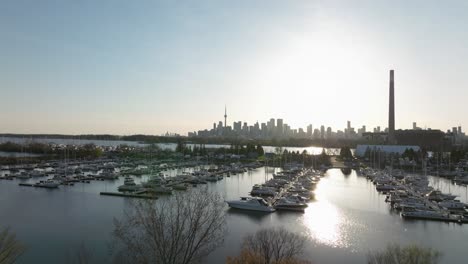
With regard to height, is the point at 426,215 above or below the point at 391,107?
below

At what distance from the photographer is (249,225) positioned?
11.5m

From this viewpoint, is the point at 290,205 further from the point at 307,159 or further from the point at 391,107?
the point at 391,107

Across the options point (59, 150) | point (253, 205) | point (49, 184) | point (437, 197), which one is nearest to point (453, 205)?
point (437, 197)

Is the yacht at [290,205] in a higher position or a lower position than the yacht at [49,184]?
lower

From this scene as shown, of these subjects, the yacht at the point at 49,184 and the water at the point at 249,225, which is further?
the yacht at the point at 49,184

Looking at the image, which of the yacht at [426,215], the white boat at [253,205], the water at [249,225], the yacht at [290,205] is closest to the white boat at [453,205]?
the yacht at [426,215]

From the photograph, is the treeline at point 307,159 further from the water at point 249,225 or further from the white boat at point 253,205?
the white boat at point 253,205

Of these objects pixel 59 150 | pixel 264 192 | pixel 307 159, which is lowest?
pixel 264 192

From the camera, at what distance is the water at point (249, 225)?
28.8 ft

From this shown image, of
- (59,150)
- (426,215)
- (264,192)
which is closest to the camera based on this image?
(426,215)

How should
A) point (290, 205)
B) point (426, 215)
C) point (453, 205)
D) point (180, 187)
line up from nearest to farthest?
1. point (426, 215)
2. point (290, 205)
3. point (453, 205)
4. point (180, 187)

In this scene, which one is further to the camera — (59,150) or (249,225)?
(59,150)

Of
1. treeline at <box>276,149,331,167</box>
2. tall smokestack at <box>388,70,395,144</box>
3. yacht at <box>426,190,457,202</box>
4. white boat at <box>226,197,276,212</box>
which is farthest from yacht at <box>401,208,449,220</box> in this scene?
tall smokestack at <box>388,70,395,144</box>

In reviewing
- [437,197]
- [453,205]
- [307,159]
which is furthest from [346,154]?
[453,205]
